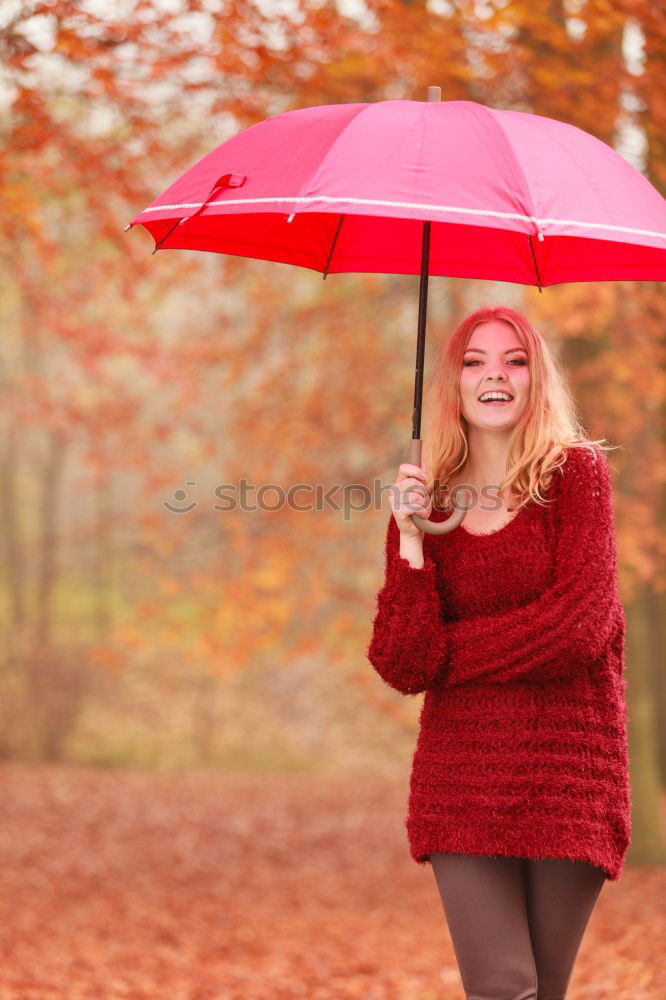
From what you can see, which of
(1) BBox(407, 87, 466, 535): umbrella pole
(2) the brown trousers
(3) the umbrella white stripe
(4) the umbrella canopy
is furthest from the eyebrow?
(2) the brown trousers

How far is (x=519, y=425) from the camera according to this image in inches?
110

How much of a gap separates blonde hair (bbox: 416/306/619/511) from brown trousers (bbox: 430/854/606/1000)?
83 centimetres

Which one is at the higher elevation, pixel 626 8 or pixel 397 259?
pixel 626 8

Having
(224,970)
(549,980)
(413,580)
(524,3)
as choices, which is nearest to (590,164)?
(413,580)

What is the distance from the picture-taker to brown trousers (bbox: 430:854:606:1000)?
253cm

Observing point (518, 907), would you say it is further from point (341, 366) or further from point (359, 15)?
point (341, 366)

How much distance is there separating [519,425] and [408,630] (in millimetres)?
582

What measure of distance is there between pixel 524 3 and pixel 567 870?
436 centimetres

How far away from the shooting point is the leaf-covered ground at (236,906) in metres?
5.17

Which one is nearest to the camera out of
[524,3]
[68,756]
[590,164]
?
[590,164]

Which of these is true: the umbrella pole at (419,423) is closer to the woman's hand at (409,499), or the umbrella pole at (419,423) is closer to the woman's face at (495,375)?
the woman's hand at (409,499)

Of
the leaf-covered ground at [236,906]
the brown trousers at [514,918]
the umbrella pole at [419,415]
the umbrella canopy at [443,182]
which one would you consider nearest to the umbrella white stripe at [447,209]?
the umbrella canopy at [443,182]

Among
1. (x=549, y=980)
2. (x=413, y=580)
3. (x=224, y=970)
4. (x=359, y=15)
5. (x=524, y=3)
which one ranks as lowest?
(x=224, y=970)

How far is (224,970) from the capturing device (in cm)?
553
